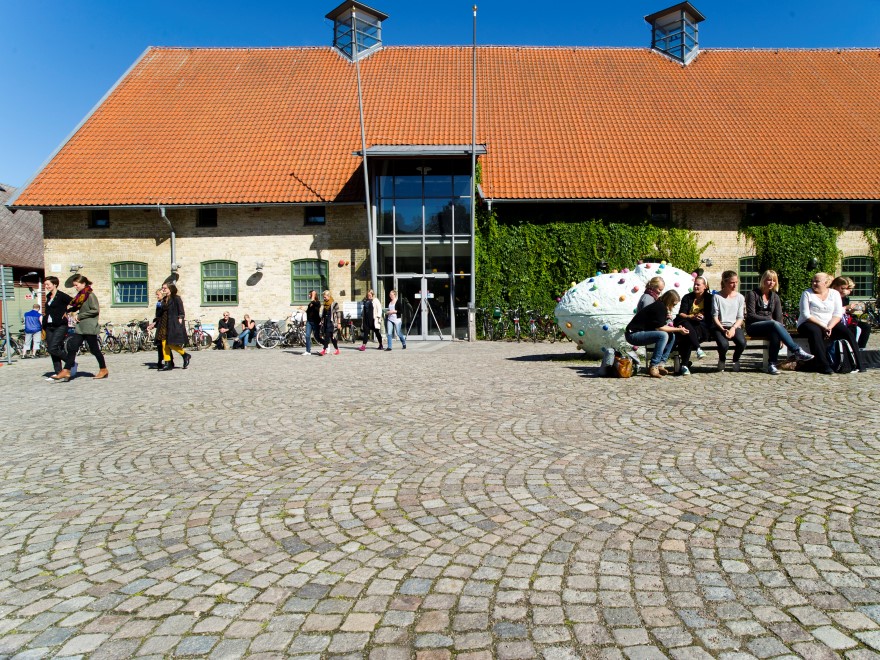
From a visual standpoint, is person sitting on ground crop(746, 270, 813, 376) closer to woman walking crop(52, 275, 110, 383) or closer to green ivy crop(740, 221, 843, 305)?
woman walking crop(52, 275, 110, 383)

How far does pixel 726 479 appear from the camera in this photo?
4.94 meters

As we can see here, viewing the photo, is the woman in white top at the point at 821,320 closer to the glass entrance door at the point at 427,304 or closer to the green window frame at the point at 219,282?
the glass entrance door at the point at 427,304

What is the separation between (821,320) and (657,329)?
2.74 meters

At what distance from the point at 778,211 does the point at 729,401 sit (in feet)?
61.2

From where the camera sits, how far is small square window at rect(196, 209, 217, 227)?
80.5 ft

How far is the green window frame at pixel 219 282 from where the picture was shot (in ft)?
80.7

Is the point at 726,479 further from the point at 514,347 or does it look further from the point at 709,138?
the point at 709,138

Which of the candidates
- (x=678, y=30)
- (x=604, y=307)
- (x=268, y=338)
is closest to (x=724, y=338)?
(x=604, y=307)

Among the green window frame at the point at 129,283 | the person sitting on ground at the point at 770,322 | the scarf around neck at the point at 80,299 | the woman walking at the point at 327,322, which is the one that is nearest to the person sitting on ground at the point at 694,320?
the person sitting on ground at the point at 770,322

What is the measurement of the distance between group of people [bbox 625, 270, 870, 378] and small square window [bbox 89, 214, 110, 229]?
66.9 feet

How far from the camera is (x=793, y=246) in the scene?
2430cm

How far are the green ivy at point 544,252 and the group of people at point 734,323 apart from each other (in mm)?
12193

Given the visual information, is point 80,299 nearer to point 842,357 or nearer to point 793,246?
point 842,357

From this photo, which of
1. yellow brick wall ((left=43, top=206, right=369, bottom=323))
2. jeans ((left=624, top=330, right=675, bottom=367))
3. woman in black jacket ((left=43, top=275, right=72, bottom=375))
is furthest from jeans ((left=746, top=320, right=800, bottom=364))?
yellow brick wall ((left=43, top=206, right=369, bottom=323))
